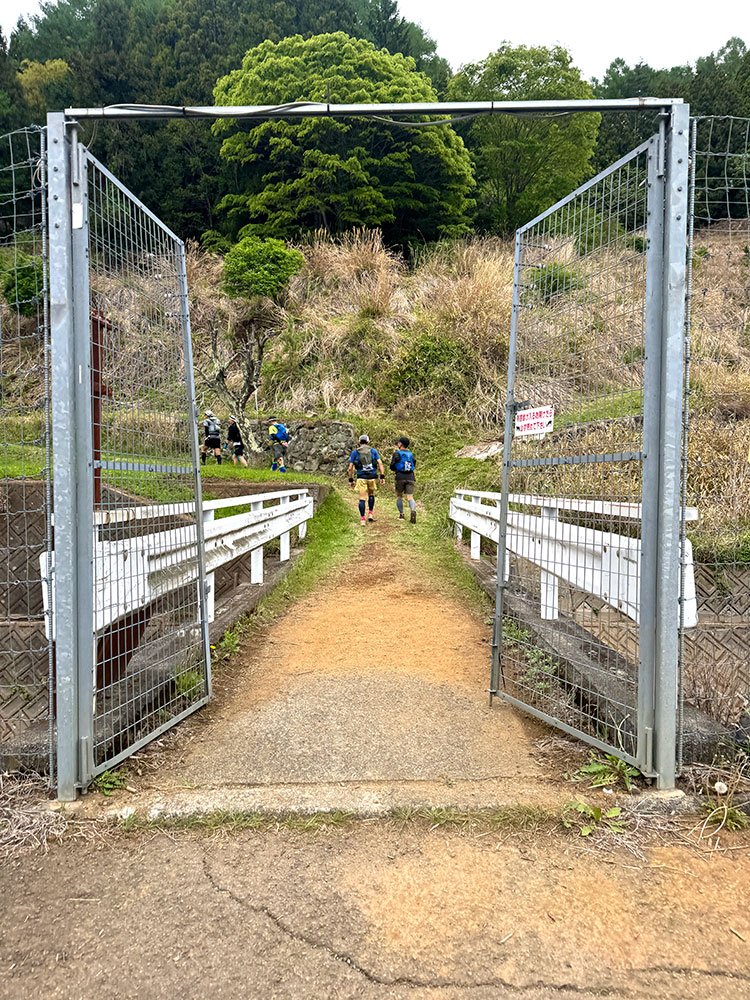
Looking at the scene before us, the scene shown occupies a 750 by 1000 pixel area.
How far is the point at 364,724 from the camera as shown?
3879mm

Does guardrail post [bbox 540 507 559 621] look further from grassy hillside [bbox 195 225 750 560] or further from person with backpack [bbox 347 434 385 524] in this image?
person with backpack [bbox 347 434 385 524]

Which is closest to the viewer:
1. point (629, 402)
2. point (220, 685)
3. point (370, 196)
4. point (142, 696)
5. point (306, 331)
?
point (629, 402)

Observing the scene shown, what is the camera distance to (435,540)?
35.5ft

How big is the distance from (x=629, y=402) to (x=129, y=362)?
2.72 meters

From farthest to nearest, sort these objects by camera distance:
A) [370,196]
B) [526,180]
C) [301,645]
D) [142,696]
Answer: [526,180] < [370,196] < [301,645] < [142,696]

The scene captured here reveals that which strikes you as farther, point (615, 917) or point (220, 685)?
point (220, 685)

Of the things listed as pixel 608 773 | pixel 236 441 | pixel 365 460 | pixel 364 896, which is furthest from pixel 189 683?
pixel 236 441

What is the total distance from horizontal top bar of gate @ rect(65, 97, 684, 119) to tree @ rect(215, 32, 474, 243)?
27.3 m

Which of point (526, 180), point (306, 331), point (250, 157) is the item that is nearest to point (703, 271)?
point (306, 331)

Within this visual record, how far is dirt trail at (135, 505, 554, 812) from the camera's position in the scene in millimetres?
3127

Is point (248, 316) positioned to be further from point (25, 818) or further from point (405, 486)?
point (25, 818)

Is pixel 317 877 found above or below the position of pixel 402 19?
below

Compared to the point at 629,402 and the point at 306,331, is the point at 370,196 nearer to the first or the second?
the point at 306,331

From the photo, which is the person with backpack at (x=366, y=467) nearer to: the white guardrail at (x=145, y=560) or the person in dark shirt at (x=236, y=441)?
the white guardrail at (x=145, y=560)
